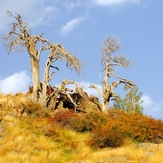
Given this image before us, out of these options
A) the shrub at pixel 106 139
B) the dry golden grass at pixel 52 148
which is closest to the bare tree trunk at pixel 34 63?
the dry golden grass at pixel 52 148

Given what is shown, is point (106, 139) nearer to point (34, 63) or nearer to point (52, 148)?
point (52, 148)

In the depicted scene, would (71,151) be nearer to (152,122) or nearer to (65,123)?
(65,123)

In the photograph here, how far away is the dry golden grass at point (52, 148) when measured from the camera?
15.9m

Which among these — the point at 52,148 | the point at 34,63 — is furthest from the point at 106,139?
the point at 34,63

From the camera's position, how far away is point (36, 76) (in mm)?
29828

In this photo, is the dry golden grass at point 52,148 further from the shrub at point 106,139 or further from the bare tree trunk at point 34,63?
the bare tree trunk at point 34,63

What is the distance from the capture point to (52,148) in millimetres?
18453

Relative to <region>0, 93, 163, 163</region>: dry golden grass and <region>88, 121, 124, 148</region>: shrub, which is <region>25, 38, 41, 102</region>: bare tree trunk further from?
<region>88, 121, 124, 148</region>: shrub

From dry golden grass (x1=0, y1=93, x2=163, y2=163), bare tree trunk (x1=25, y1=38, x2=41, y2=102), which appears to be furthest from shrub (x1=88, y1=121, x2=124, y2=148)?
bare tree trunk (x1=25, y1=38, x2=41, y2=102)

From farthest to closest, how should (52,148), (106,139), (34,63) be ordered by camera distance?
(34,63) < (106,139) < (52,148)

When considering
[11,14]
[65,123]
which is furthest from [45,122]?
[11,14]

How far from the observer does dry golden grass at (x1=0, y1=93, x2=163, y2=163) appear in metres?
15.9

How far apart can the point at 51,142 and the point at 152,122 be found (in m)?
7.26

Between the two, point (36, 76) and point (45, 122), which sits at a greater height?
point (36, 76)
